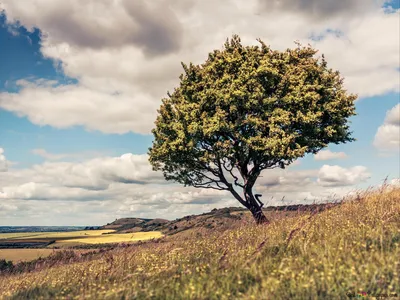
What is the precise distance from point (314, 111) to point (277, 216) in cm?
1288

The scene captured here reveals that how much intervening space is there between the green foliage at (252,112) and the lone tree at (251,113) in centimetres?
8

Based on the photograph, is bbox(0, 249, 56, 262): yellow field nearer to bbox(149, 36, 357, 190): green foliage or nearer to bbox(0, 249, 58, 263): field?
bbox(0, 249, 58, 263): field

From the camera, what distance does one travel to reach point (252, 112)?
89.5 ft

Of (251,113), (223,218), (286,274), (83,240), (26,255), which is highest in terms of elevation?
(251,113)

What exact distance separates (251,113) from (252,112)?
0.59 ft

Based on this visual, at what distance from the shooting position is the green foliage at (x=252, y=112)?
26.0 metres

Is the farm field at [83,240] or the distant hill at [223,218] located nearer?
the distant hill at [223,218]

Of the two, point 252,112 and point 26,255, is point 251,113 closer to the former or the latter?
point 252,112

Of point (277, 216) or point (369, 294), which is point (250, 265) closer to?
point (369, 294)

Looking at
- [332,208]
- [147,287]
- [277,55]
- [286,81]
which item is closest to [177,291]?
[147,287]

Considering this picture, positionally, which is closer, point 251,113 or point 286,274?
point 286,274

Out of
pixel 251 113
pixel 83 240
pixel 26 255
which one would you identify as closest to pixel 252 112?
pixel 251 113

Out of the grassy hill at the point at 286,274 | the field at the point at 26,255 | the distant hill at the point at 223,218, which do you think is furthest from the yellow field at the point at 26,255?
the grassy hill at the point at 286,274

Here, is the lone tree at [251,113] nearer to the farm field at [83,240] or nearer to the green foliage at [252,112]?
the green foliage at [252,112]
